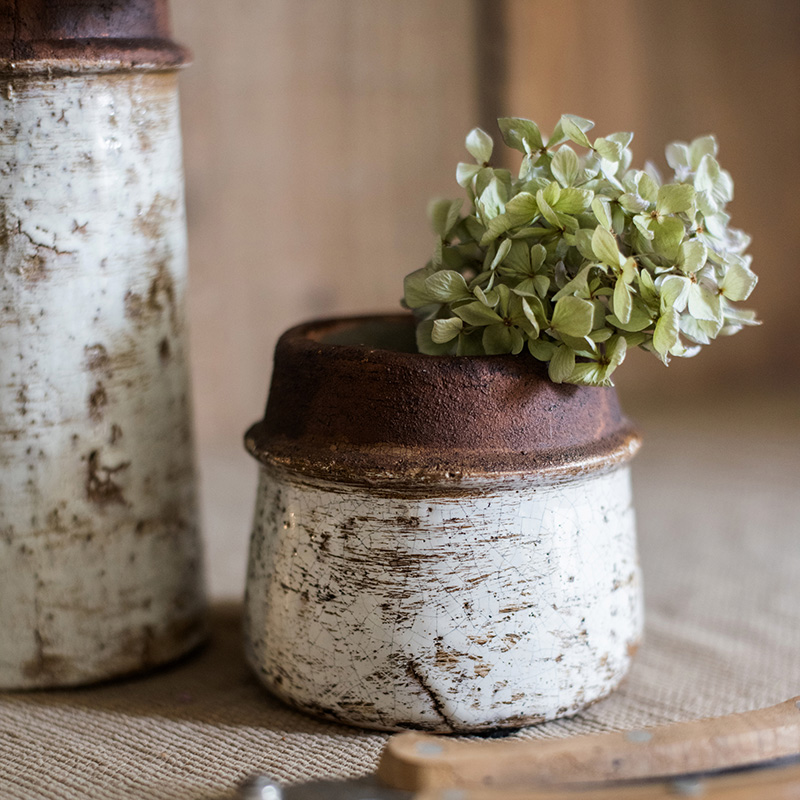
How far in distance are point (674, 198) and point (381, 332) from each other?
27cm

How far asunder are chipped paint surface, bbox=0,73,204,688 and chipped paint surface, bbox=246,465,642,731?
137mm

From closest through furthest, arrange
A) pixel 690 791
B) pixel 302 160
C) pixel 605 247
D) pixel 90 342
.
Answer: pixel 690 791 → pixel 605 247 → pixel 90 342 → pixel 302 160

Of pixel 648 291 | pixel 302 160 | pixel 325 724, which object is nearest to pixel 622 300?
pixel 648 291

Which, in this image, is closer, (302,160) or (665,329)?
→ (665,329)

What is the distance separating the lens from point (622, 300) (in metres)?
0.64

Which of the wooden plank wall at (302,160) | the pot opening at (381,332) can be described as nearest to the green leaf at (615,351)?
the pot opening at (381,332)

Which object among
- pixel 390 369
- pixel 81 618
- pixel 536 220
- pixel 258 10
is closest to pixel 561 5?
pixel 258 10

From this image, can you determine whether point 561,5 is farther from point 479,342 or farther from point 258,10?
point 479,342

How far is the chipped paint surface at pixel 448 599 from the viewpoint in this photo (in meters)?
0.67

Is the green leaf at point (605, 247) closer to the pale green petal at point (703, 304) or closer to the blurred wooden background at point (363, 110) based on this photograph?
the pale green petal at point (703, 304)

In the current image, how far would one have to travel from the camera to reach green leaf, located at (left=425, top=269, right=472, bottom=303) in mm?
691

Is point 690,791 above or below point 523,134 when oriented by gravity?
below

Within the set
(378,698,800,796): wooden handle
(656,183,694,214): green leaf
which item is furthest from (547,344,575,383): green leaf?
(378,698,800,796): wooden handle

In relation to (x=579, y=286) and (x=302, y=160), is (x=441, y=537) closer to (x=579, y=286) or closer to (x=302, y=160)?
(x=579, y=286)
